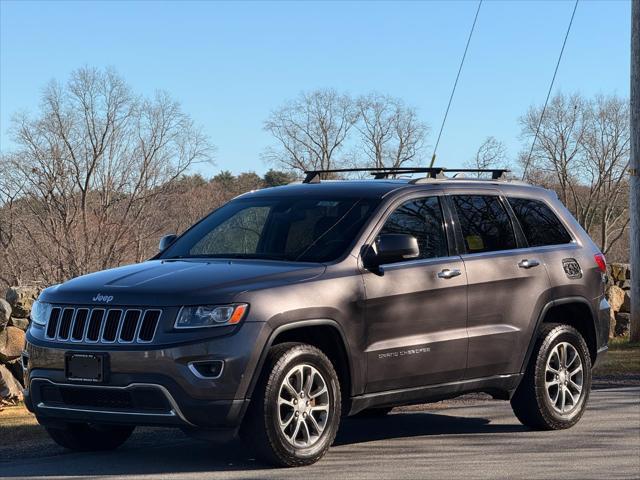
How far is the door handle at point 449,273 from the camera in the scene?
8547 mm

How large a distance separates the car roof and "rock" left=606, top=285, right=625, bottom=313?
1482 centimetres

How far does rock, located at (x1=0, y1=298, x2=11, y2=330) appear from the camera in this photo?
17.3 metres

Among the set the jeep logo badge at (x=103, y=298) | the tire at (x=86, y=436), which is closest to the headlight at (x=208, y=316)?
the jeep logo badge at (x=103, y=298)

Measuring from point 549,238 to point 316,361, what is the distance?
3.01 metres

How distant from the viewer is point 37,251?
2082 inches

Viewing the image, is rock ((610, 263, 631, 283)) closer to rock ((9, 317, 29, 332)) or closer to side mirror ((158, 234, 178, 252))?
rock ((9, 317, 29, 332))

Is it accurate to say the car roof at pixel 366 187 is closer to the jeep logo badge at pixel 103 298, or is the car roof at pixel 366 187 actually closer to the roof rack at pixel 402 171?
the roof rack at pixel 402 171

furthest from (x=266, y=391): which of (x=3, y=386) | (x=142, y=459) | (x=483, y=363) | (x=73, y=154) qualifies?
(x=73, y=154)

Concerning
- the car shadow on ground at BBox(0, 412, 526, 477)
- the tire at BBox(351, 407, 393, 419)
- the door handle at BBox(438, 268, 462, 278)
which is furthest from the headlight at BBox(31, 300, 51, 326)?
the tire at BBox(351, 407, 393, 419)

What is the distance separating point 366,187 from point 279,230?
718mm

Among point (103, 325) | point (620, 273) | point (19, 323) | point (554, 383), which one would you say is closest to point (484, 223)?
point (554, 383)

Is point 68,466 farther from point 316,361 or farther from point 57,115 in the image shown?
point 57,115

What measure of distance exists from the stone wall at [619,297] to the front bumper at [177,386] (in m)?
16.7

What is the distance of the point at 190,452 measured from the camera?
841 centimetres
